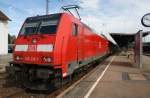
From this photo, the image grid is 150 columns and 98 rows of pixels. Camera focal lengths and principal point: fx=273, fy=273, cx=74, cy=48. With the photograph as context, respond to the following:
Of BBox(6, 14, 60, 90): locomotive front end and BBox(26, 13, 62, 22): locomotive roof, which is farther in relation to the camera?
BBox(26, 13, 62, 22): locomotive roof

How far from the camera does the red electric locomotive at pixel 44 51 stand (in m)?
10.3

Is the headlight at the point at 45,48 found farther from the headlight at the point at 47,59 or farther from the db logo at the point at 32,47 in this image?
the headlight at the point at 47,59

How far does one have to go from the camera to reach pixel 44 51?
10492 mm

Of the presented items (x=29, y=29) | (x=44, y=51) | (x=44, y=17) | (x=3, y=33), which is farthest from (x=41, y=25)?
(x=3, y=33)

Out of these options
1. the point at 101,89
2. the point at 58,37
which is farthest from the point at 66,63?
the point at 101,89

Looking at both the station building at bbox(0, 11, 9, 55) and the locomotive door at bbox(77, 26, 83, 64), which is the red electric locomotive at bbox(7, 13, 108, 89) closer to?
the locomotive door at bbox(77, 26, 83, 64)

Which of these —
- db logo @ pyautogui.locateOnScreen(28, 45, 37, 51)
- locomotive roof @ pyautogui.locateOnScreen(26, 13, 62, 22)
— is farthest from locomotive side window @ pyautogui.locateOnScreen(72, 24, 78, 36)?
db logo @ pyautogui.locateOnScreen(28, 45, 37, 51)

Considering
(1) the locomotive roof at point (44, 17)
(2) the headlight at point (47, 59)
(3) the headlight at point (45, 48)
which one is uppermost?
(1) the locomotive roof at point (44, 17)

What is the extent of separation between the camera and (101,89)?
11266 mm

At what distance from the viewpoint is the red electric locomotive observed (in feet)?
33.9

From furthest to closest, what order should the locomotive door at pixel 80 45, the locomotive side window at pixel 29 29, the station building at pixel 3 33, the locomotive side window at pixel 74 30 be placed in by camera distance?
the station building at pixel 3 33
the locomotive door at pixel 80 45
the locomotive side window at pixel 74 30
the locomotive side window at pixel 29 29

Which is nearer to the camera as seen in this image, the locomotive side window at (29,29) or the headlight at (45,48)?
the headlight at (45,48)

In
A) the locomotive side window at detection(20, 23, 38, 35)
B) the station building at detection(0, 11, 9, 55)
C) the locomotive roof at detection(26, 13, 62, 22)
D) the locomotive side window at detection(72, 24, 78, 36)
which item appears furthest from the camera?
the station building at detection(0, 11, 9, 55)

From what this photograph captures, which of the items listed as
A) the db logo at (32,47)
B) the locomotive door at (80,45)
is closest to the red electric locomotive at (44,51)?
the db logo at (32,47)
